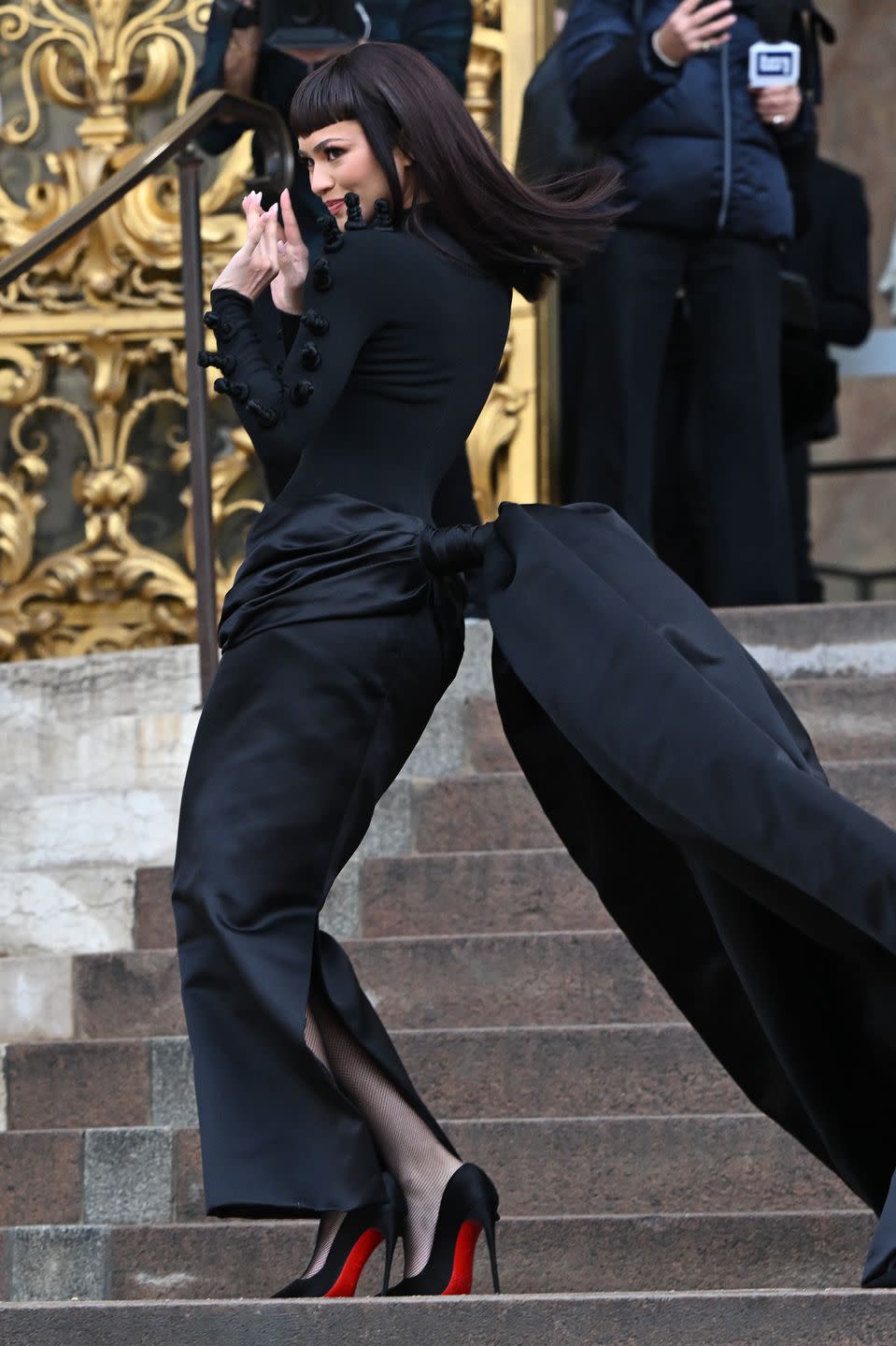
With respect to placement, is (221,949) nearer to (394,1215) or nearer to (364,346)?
(394,1215)

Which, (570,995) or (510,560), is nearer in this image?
(510,560)

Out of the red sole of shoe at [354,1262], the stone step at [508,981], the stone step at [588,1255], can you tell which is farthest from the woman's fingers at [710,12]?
the red sole of shoe at [354,1262]

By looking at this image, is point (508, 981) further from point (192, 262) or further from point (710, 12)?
point (710, 12)

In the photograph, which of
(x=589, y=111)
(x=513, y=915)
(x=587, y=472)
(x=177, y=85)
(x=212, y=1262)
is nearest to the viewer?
(x=212, y=1262)

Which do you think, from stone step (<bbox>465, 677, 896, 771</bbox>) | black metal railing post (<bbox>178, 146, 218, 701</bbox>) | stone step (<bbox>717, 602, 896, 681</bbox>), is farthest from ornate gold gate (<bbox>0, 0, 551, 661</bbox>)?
stone step (<bbox>465, 677, 896, 771</bbox>)

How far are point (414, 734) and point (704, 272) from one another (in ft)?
10.2

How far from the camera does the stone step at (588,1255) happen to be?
3787mm

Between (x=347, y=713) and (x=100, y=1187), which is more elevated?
(x=347, y=713)

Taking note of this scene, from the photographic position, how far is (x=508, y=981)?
462 centimetres

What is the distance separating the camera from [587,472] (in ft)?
21.2

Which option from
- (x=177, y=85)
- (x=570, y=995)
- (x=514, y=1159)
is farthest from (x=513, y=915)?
(x=177, y=85)

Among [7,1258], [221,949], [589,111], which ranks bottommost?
[7,1258]

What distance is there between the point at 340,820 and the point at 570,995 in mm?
1342

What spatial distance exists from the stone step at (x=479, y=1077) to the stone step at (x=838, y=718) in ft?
3.84
